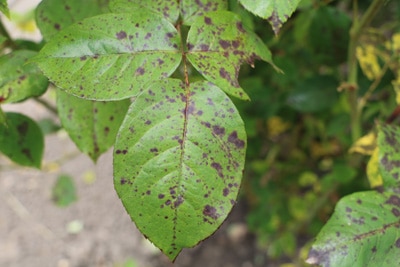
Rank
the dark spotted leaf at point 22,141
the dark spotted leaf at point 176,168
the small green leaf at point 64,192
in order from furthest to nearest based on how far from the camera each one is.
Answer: the small green leaf at point 64,192 < the dark spotted leaf at point 22,141 < the dark spotted leaf at point 176,168

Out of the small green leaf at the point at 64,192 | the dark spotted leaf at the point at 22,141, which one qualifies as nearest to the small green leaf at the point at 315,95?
the dark spotted leaf at the point at 22,141

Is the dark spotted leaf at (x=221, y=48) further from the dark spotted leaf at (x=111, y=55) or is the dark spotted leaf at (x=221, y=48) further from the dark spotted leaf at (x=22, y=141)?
the dark spotted leaf at (x=22, y=141)

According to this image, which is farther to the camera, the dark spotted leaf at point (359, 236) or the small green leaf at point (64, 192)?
the small green leaf at point (64, 192)

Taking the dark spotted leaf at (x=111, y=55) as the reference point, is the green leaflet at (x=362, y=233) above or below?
below

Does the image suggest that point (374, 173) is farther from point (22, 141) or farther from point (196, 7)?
point (22, 141)

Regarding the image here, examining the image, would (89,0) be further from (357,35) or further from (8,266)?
(8,266)
